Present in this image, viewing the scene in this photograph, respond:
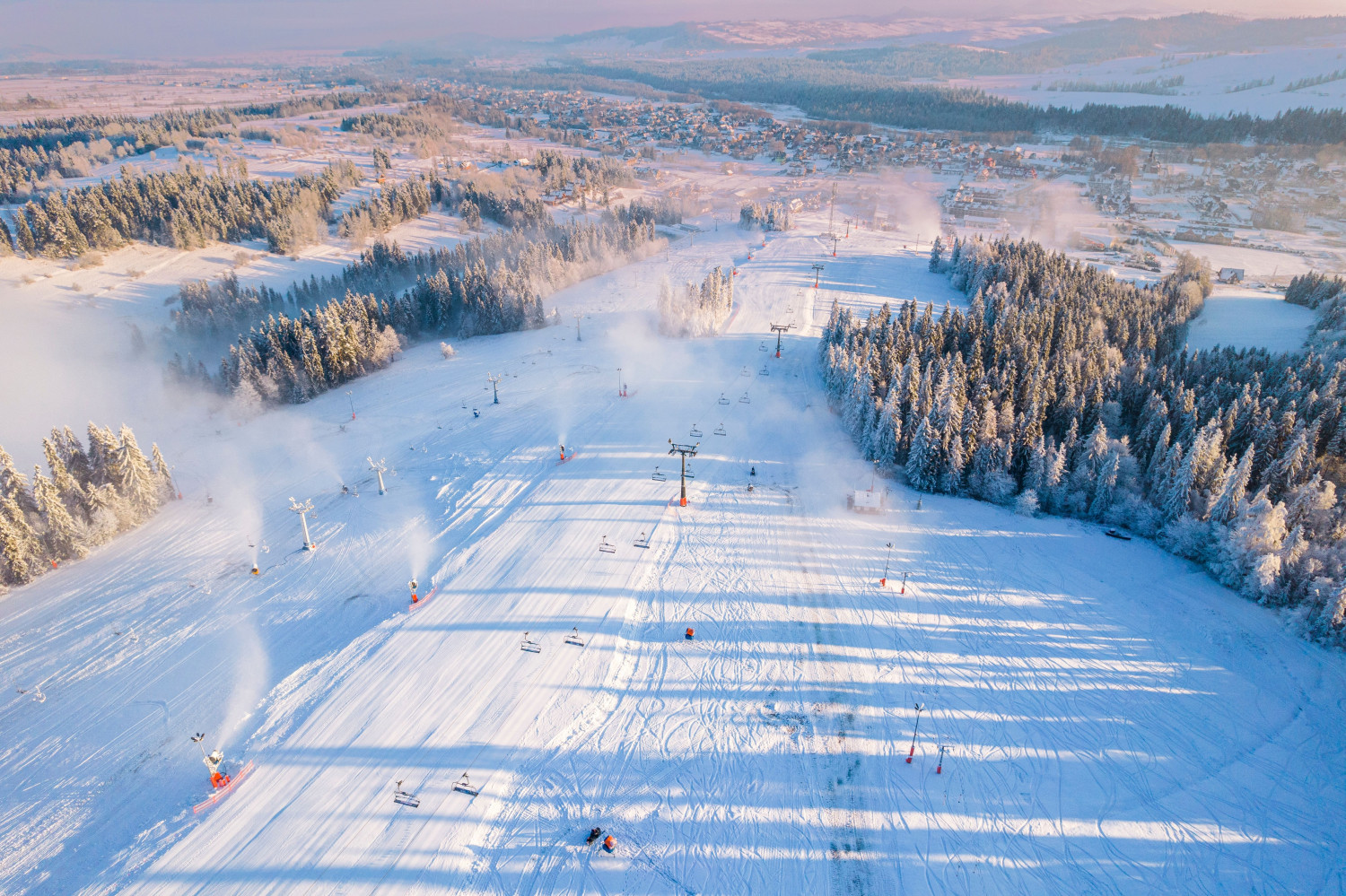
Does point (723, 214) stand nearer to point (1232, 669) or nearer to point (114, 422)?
point (114, 422)

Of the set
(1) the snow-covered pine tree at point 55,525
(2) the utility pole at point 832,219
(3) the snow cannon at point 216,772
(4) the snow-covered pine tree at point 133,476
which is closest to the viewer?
(3) the snow cannon at point 216,772

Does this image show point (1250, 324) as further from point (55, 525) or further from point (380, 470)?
point (55, 525)

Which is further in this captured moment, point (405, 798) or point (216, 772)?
point (216, 772)

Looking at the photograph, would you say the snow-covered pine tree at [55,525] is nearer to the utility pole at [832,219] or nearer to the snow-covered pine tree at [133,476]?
the snow-covered pine tree at [133,476]

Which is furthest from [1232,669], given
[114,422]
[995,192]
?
[995,192]

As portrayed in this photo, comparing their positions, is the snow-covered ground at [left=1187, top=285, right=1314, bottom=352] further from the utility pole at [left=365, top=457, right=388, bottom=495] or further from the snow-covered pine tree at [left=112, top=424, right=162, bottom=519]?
the snow-covered pine tree at [left=112, top=424, right=162, bottom=519]

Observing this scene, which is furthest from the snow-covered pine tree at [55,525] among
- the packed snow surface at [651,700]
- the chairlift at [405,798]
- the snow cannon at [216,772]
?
the chairlift at [405,798]

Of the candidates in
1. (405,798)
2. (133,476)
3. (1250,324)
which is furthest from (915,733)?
(1250,324)
